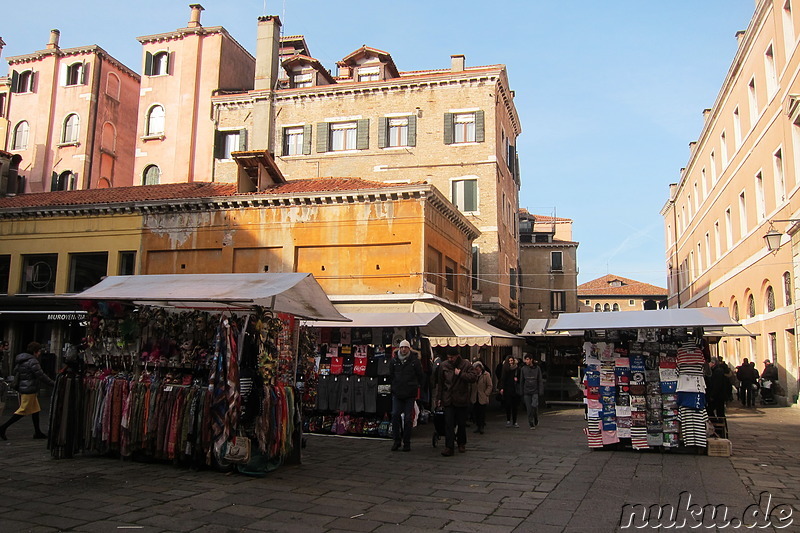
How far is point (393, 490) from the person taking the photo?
6762mm

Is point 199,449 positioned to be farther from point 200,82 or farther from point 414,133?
point 200,82

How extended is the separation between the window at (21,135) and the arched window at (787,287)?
35.1 m

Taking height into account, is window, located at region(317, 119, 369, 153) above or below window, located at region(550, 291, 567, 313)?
above

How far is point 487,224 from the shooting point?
27.1 metres

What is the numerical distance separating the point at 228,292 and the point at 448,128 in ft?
68.1

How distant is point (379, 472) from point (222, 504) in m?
→ 2.41

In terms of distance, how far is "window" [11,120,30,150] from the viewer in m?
33.4

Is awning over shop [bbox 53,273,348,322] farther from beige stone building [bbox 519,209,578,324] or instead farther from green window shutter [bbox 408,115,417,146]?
beige stone building [bbox 519,209,578,324]

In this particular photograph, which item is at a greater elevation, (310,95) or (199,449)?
(310,95)

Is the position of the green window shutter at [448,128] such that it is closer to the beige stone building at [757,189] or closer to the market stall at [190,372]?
the beige stone building at [757,189]

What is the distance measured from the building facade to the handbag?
2866cm

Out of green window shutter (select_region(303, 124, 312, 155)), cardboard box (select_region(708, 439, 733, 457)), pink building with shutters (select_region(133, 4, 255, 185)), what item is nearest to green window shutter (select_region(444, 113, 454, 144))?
green window shutter (select_region(303, 124, 312, 155))

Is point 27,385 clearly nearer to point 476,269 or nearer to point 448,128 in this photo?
point 476,269

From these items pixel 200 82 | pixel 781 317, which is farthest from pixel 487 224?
pixel 200 82
